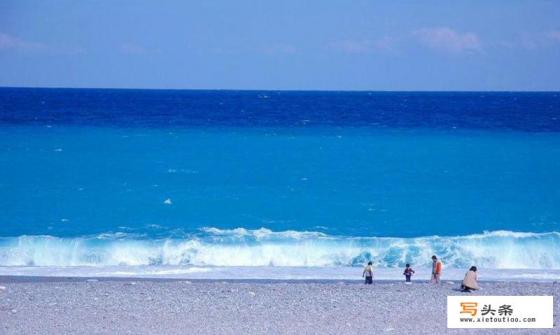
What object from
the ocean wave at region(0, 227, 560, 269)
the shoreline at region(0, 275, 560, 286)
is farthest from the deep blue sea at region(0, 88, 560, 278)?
the shoreline at region(0, 275, 560, 286)

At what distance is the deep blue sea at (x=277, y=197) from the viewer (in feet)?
80.8

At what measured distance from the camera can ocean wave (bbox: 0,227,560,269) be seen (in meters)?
23.9

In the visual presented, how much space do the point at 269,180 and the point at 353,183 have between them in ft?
13.9

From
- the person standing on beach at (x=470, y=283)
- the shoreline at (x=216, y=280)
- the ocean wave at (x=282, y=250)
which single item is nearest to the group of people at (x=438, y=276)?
the person standing on beach at (x=470, y=283)

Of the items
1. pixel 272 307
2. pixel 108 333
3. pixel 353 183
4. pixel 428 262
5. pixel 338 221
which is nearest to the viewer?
pixel 108 333

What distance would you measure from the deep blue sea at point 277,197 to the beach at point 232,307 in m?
5.84

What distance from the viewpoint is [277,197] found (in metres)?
33.0

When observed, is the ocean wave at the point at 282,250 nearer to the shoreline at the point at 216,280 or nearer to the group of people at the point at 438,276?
the shoreline at the point at 216,280

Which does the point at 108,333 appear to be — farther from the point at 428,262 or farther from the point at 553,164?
the point at 553,164

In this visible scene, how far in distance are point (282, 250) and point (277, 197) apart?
27.2 feet

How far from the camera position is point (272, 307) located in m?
15.1

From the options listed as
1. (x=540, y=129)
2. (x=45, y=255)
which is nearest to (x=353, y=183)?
(x=45, y=255)

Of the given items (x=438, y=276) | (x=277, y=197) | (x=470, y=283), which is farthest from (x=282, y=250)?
(x=470, y=283)

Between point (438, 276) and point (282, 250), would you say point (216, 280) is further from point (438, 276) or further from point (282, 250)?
point (438, 276)
